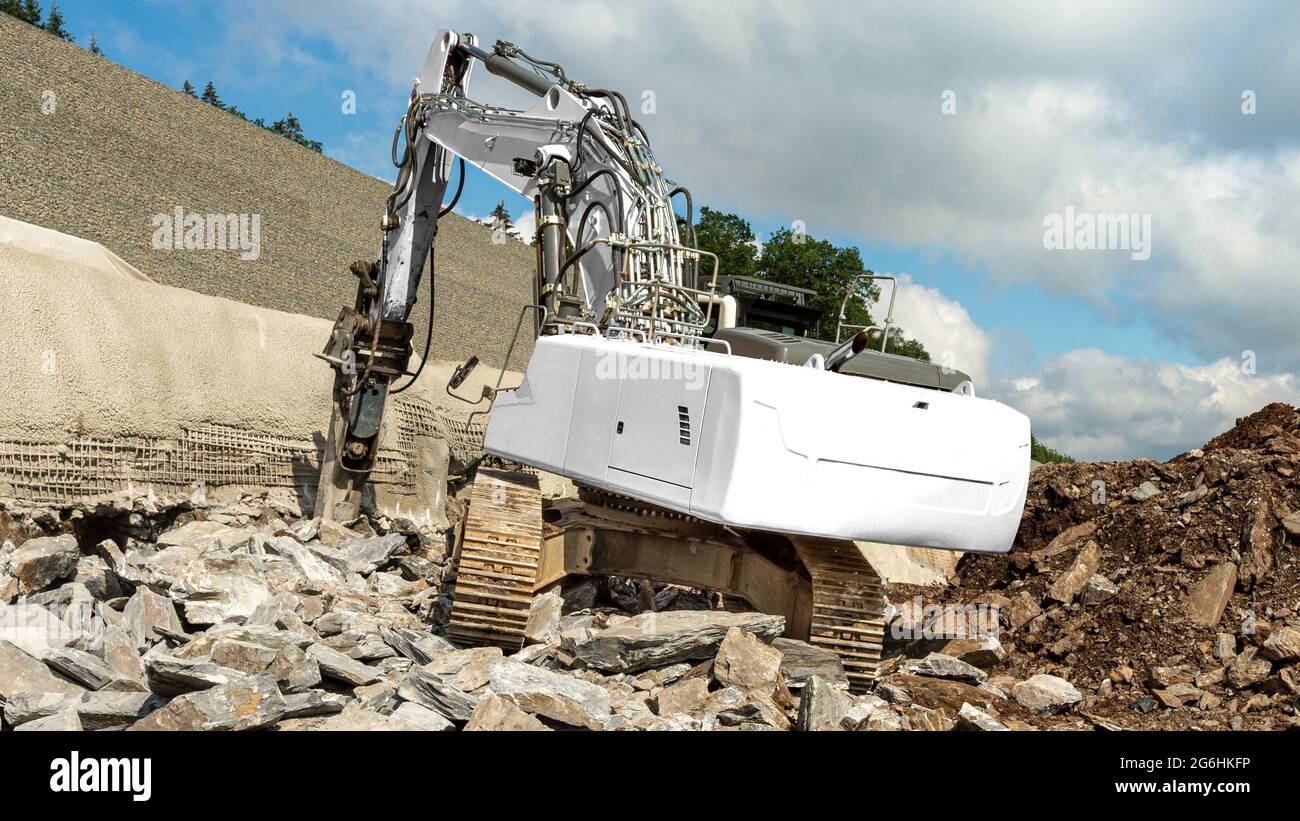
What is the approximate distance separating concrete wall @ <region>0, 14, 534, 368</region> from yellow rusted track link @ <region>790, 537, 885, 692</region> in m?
18.3

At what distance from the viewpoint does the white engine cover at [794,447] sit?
4.34m

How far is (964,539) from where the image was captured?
4.79 metres

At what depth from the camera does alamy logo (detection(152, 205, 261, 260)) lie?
21.7 meters

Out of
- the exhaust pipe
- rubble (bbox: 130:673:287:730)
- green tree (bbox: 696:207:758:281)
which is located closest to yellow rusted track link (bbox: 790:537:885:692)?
the exhaust pipe

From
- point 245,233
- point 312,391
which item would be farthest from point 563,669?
point 245,233

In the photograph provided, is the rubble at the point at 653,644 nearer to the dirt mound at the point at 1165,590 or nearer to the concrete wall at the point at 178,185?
the dirt mound at the point at 1165,590

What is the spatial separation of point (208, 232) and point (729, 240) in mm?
16502

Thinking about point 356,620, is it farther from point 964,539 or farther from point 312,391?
point 312,391

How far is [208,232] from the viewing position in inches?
907

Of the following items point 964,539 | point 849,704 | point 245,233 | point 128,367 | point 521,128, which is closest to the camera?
point 849,704

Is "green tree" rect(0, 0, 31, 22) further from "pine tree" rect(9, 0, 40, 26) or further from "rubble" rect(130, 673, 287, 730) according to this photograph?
"rubble" rect(130, 673, 287, 730)
